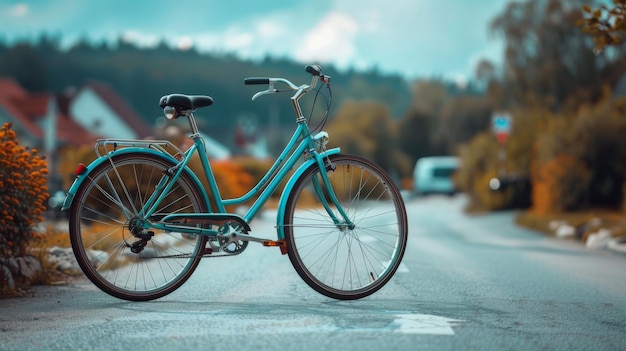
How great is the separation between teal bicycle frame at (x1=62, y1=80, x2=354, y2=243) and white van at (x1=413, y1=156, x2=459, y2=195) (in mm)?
54325

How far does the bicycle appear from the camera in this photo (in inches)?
239

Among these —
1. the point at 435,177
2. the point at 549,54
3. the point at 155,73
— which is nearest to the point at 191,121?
the point at 549,54

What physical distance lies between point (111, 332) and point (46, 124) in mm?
53233

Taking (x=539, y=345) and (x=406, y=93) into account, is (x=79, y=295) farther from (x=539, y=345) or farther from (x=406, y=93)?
(x=406, y=93)

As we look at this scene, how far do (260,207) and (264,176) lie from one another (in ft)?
0.69

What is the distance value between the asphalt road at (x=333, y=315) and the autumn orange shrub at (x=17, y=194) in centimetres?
54

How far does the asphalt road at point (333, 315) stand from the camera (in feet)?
15.5

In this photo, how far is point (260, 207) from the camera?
6.26 metres

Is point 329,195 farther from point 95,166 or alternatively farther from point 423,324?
point 95,166

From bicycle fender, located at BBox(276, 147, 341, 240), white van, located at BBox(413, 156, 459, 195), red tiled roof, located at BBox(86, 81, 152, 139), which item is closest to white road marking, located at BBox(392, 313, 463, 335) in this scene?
bicycle fender, located at BBox(276, 147, 341, 240)

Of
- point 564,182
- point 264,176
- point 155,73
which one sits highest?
point 155,73

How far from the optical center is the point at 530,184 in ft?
91.2

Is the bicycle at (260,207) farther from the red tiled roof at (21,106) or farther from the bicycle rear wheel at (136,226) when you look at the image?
the red tiled roof at (21,106)

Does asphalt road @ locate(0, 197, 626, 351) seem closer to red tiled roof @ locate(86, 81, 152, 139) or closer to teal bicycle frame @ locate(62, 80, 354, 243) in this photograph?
teal bicycle frame @ locate(62, 80, 354, 243)
